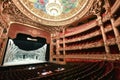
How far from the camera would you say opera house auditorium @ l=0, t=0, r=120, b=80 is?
7.79 meters

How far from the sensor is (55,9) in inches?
395

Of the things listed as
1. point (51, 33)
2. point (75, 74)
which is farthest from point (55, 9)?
point (75, 74)

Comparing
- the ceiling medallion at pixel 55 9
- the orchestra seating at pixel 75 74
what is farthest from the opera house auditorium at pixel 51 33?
the orchestra seating at pixel 75 74

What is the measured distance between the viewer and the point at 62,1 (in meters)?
11.3

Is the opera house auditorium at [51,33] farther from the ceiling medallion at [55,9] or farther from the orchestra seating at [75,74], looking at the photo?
the orchestra seating at [75,74]

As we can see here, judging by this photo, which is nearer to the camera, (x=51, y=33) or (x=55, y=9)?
(x=55, y=9)

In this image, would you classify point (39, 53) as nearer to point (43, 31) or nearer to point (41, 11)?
point (43, 31)

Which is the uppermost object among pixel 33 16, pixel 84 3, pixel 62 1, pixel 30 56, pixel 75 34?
pixel 62 1

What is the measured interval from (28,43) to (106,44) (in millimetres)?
8400

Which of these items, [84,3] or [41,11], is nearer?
[84,3]

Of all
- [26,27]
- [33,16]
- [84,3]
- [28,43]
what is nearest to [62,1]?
[84,3]

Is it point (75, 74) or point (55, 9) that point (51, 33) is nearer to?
point (55, 9)

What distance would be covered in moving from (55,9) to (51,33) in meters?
3.86

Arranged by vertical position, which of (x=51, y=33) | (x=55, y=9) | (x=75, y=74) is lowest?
(x=75, y=74)
